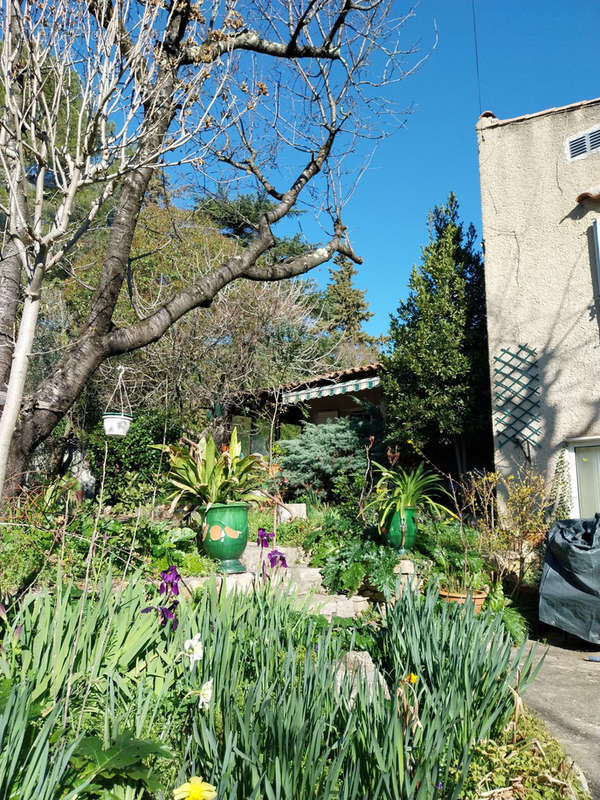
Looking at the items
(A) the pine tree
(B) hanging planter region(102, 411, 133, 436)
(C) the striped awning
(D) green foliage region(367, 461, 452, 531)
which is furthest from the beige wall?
(A) the pine tree

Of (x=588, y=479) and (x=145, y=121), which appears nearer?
(x=145, y=121)

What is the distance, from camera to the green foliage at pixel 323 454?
35.4 ft

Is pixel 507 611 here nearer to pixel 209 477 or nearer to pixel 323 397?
pixel 209 477

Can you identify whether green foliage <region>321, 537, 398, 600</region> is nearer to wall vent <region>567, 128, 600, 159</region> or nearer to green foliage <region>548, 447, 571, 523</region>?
green foliage <region>548, 447, 571, 523</region>

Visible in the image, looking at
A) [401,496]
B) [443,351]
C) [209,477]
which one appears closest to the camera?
[401,496]

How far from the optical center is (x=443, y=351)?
358 inches

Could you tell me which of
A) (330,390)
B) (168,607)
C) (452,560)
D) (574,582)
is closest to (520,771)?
(168,607)

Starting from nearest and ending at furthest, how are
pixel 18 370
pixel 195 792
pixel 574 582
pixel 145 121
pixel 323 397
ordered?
pixel 195 792, pixel 18 370, pixel 145 121, pixel 574 582, pixel 323 397

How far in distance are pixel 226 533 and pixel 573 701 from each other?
361cm

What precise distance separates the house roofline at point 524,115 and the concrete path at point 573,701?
7301 millimetres

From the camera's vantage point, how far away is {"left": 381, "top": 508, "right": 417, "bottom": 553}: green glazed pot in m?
6.38

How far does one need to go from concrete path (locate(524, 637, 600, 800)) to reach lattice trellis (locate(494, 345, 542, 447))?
3.28 meters

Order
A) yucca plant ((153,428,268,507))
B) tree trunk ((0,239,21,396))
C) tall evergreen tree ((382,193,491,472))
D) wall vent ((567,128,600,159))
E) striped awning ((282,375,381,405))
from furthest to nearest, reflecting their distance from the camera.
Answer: striped awning ((282,375,381,405)) → tall evergreen tree ((382,193,491,472)) → wall vent ((567,128,600,159)) → yucca plant ((153,428,268,507)) → tree trunk ((0,239,21,396))

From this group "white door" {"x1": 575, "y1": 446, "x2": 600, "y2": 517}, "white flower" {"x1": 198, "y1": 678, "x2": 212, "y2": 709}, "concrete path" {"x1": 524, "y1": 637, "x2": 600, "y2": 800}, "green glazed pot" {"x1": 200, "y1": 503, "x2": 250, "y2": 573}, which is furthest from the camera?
"white door" {"x1": 575, "y1": 446, "x2": 600, "y2": 517}
